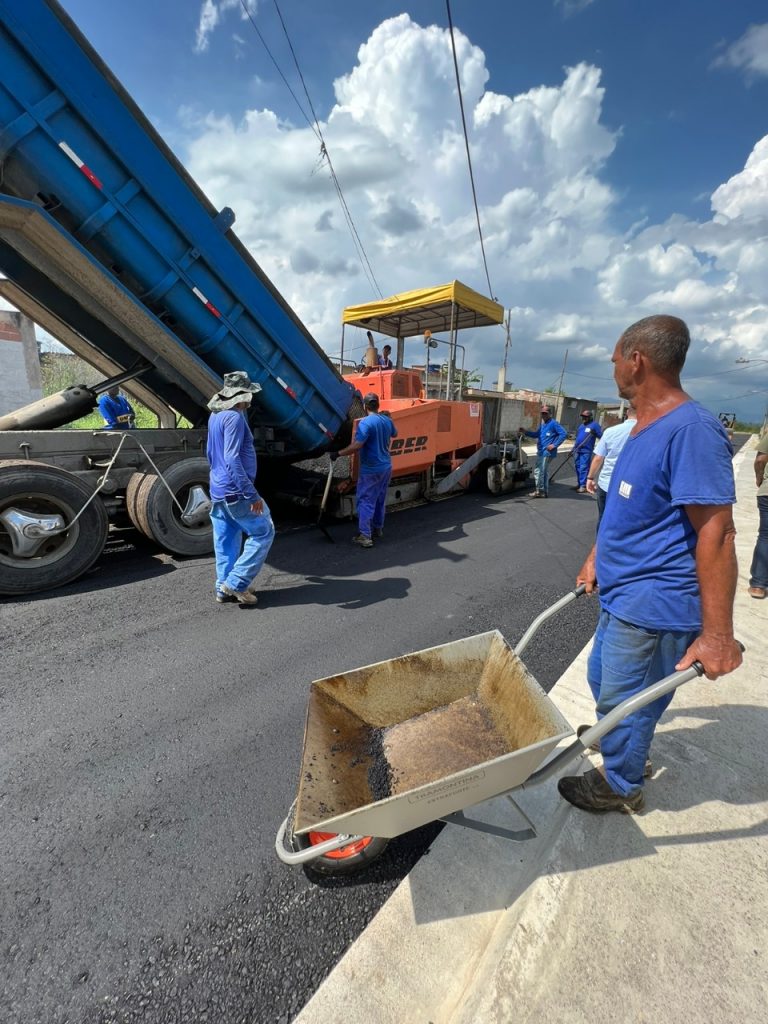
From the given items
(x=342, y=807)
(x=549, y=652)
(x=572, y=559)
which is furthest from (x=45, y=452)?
(x=572, y=559)

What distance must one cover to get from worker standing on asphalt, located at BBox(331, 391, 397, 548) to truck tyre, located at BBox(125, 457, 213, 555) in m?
1.64

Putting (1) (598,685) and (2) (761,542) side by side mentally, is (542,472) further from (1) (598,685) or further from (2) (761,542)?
(1) (598,685)

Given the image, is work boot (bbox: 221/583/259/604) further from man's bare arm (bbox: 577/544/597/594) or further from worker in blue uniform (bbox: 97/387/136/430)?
worker in blue uniform (bbox: 97/387/136/430)

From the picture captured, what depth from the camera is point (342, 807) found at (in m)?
1.57

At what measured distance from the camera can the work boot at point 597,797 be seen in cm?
185

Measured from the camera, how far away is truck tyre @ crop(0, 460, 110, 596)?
148 inches

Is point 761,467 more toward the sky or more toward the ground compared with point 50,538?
more toward the sky

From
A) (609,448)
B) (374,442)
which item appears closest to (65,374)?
(374,442)

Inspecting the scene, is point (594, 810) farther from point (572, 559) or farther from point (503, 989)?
point (572, 559)

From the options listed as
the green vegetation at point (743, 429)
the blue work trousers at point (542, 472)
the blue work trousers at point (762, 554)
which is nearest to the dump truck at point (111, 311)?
the blue work trousers at point (762, 554)

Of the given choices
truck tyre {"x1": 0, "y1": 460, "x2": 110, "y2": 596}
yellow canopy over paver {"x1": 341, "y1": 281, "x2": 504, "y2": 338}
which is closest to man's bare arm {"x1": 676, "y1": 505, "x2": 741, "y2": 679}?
truck tyre {"x1": 0, "y1": 460, "x2": 110, "y2": 596}

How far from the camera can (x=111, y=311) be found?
407cm

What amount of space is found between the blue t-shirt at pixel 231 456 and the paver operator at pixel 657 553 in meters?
2.66

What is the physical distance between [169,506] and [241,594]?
1439 millimetres
